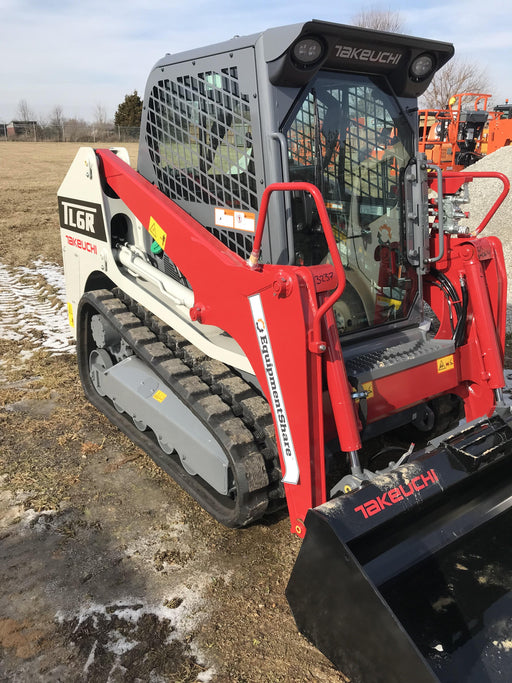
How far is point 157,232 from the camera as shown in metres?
3.51

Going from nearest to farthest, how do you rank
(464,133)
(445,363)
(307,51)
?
1. (307,51)
2. (445,363)
3. (464,133)

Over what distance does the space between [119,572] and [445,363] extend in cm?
213

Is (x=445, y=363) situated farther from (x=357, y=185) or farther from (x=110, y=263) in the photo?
(x=110, y=263)

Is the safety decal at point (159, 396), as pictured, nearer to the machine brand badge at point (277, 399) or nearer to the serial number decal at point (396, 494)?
the machine brand badge at point (277, 399)

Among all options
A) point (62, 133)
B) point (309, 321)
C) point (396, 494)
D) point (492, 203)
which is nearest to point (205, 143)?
point (309, 321)

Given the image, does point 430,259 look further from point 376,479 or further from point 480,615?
point 480,615

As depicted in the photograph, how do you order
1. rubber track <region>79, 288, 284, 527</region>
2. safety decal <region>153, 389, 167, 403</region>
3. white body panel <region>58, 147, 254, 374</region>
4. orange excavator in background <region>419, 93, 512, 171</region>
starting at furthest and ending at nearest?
1. orange excavator in background <region>419, 93, 512, 171</region>
2. safety decal <region>153, 389, 167, 403</region>
3. white body panel <region>58, 147, 254, 374</region>
4. rubber track <region>79, 288, 284, 527</region>

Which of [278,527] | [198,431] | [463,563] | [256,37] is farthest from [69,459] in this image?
[256,37]

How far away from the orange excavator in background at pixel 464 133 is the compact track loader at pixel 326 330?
15.6 metres

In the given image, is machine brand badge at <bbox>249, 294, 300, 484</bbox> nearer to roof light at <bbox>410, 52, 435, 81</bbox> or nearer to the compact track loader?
the compact track loader

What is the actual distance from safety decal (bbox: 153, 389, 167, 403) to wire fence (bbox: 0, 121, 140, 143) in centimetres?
4454

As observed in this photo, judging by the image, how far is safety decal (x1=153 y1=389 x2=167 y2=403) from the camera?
11.9 feet

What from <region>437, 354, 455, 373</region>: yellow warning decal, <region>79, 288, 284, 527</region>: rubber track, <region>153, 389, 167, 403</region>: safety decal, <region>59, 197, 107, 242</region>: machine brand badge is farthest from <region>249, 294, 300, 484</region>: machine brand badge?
<region>59, 197, 107, 242</region>: machine brand badge

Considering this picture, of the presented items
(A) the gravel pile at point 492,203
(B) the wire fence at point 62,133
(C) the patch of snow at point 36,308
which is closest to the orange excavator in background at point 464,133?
(A) the gravel pile at point 492,203
